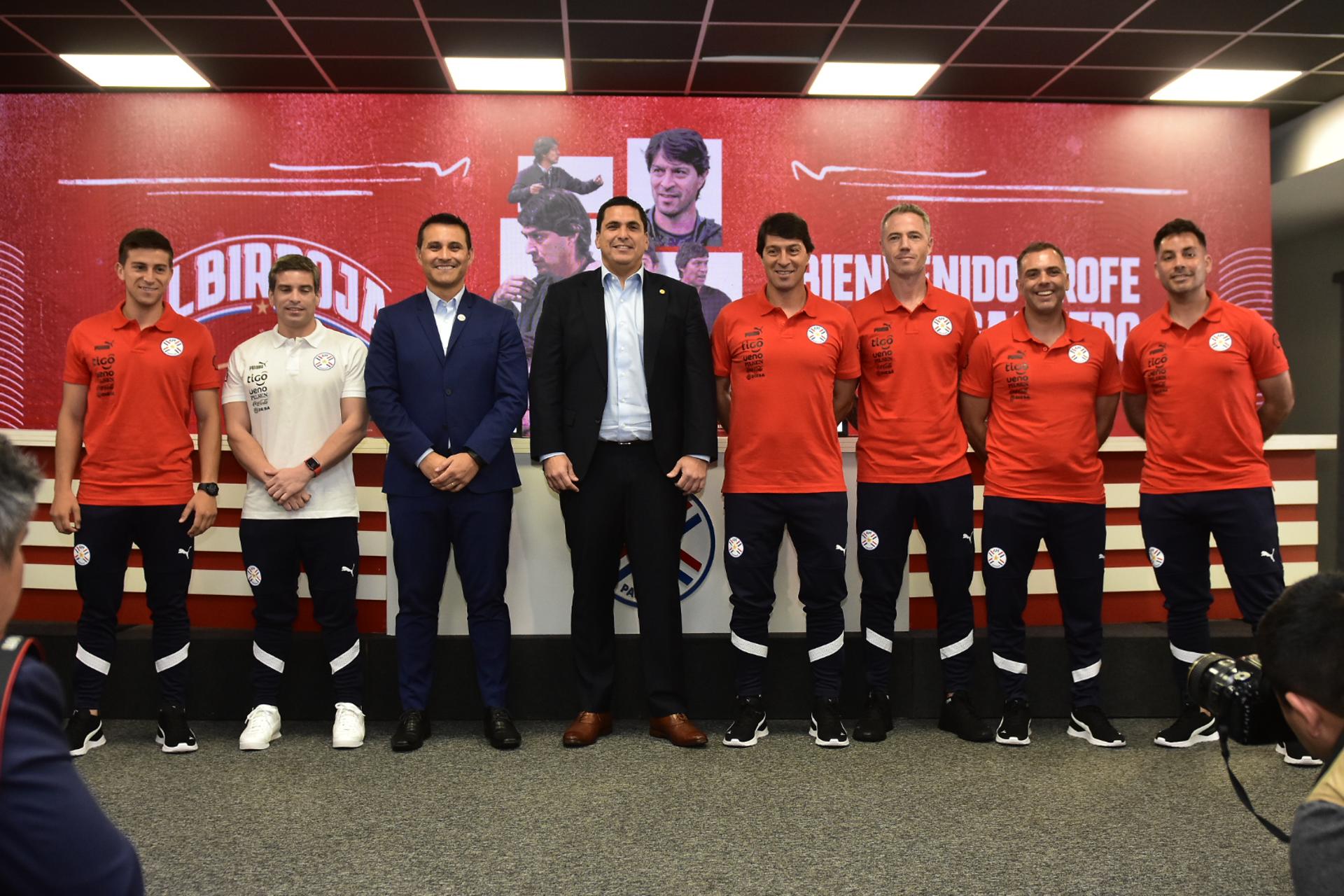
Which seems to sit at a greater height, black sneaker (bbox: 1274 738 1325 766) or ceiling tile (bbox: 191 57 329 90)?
ceiling tile (bbox: 191 57 329 90)

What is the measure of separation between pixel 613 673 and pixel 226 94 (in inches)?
193

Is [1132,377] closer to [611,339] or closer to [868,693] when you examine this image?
[868,693]

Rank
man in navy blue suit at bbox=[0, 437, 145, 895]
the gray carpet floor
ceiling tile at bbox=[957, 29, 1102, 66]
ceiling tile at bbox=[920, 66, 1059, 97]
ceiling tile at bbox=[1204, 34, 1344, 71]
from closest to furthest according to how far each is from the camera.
A: man in navy blue suit at bbox=[0, 437, 145, 895]
the gray carpet floor
ceiling tile at bbox=[957, 29, 1102, 66]
ceiling tile at bbox=[1204, 34, 1344, 71]
ceiling tile at bbox=[920, 66, 1059, 97]

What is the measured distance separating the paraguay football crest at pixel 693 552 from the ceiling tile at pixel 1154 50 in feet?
13.1

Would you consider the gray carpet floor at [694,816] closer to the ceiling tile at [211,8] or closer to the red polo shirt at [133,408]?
the red polo shirt at [133,408]

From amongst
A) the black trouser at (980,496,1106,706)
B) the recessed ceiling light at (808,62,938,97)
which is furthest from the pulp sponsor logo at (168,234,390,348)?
the black trouser at (980,496,1106,706)

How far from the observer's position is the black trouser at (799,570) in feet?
10.2

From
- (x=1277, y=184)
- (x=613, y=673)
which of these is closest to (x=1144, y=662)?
(x=613, y=673)

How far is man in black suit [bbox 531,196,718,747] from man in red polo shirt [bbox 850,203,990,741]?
1.81 feet

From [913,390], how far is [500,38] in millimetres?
3513

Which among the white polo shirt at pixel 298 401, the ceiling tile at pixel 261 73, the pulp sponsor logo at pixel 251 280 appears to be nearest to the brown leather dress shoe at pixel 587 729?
the white polo shirt at pixel 298 401

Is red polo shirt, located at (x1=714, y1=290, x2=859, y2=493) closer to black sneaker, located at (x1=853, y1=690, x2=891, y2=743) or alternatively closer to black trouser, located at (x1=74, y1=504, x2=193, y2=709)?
black sneaker, located at (x1=853, y1=690, x2=891, y2=743)

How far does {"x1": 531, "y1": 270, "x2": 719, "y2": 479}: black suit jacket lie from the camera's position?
3.14 meters

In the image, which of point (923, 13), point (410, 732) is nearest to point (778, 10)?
point (923, 13)
